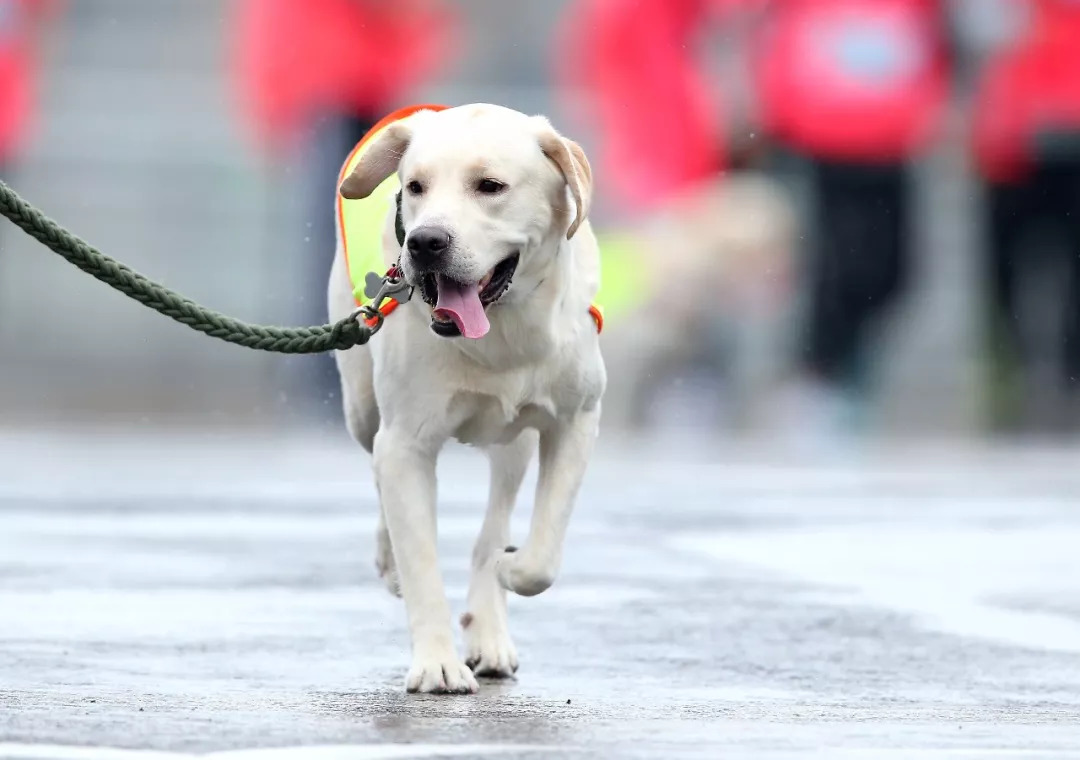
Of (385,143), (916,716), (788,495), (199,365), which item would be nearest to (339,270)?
(385,143)

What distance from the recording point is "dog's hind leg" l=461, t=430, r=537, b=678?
21.0ft

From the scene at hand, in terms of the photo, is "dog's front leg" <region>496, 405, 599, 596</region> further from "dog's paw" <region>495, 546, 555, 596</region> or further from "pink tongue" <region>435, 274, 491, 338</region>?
"pink tongue" <region>435, 274, 491, 338</region>

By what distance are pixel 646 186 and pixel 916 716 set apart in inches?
690

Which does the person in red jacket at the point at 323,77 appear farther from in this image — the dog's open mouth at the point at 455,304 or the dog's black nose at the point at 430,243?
the dog's black nose at the point at 430,243

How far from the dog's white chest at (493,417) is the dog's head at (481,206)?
299 millimetres

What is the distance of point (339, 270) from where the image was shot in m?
6.98

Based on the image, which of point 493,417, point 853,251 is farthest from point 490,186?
point 853,251

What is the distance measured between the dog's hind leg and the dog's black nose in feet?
3.77

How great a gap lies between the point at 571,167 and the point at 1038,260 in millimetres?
19436

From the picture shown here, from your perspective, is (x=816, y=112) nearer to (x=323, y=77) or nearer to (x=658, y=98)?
(x=658, y=98)

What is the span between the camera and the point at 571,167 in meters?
5.91

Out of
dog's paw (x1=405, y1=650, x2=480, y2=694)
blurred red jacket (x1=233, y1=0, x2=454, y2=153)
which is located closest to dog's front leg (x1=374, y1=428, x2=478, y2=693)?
dog's paw (x1=405, y1=650, x2=480, y2=694)

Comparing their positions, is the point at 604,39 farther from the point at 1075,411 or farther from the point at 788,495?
the point at 788,495

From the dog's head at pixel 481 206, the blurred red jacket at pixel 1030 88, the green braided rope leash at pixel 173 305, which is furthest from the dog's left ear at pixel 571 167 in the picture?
the blurred red jacket at pixel 1030 88
